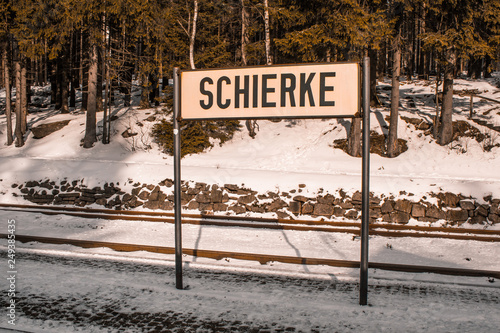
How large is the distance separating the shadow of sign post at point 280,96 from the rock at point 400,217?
7.12 meters

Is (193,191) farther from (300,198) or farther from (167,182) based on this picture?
(300,198)

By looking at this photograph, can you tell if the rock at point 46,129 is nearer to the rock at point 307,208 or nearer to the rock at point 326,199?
the rock at point 307,208

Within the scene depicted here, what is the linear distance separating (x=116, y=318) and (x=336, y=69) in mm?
3875

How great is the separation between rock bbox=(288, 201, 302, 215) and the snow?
1.62 feet

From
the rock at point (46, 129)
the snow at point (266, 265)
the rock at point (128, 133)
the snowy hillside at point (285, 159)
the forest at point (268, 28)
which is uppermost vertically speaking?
the forest at point (268, 28)

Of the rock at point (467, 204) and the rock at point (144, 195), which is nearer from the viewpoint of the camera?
the rock at point (467, 204)

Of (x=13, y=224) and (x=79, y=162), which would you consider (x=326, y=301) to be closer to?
(x=13, y=224)

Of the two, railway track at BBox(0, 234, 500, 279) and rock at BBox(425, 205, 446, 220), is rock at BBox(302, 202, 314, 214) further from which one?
railway track at BBox(0, 234, 500, 279)

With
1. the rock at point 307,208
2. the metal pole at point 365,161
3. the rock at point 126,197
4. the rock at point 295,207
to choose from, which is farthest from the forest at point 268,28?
the metal pole at point 365,161

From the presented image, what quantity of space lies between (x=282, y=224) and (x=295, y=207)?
154cm

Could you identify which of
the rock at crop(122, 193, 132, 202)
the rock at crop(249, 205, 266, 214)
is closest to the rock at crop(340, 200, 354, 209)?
the rock at crop(249, 205, 266, 214)

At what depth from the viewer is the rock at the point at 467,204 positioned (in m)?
11.5

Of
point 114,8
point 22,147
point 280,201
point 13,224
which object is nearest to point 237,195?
point 280,201

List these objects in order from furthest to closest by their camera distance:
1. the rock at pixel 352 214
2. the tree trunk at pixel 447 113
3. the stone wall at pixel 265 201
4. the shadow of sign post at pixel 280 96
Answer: the tree trunk at pixel 447 113, the rock at pixel 352 214, the stone wall at pixel 265 201, the shadow of sign post at pixel 280 96
